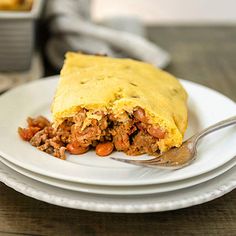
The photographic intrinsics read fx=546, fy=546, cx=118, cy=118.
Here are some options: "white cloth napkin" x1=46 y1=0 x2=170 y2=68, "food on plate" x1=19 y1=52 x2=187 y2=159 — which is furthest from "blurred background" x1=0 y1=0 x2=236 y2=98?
"food on plate" x1=19 y1=52 x2=187 y2=159

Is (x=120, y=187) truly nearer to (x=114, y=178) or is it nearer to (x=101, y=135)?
(x=114, y=178)

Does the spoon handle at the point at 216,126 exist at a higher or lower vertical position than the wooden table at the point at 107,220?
higher

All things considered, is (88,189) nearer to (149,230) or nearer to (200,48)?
(149,230)

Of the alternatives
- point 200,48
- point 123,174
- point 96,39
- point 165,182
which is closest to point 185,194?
point 165,182

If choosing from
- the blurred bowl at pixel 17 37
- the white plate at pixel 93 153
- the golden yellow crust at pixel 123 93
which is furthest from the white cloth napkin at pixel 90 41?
the golden yellow crust at pixel 123 93

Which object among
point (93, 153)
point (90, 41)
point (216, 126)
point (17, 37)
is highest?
point (216, 126)

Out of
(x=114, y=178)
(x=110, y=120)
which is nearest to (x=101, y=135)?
(x=110, y=120)

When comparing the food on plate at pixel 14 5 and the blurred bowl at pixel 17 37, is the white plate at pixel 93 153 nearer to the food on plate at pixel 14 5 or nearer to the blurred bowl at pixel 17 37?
the blurred bowl at pixel 17 37
